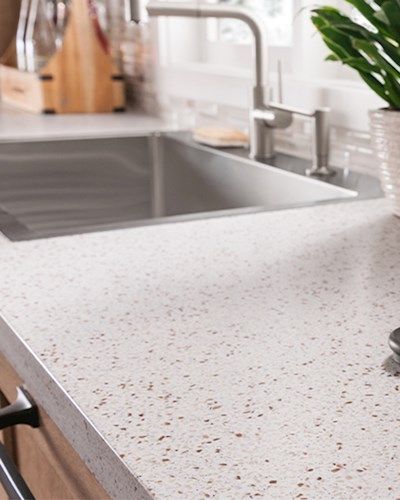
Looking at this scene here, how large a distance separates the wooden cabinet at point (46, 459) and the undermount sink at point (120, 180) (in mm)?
770

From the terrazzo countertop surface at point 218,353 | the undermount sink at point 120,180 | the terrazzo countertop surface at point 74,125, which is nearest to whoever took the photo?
the terrazzo countertop surface at point 218,353

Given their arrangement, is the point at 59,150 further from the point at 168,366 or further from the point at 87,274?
the point at 168,366

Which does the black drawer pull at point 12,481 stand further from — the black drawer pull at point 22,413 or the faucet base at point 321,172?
the faucet base at point 321,172

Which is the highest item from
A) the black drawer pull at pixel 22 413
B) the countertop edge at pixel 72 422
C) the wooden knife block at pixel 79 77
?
the wooden knife block at pixel 79 77

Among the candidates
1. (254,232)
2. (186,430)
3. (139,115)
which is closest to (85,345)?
(186,430)

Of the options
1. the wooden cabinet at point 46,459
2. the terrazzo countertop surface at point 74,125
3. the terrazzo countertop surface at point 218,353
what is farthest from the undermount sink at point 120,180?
the wooden cabinet at point 46,459

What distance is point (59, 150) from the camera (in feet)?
6.26

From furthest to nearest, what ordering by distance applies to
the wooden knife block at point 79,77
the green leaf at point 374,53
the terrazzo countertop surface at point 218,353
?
the wooden knife block at point 79,77 < the green leaf at point 374,53 < the terrazzo countertop surface at point 218,353

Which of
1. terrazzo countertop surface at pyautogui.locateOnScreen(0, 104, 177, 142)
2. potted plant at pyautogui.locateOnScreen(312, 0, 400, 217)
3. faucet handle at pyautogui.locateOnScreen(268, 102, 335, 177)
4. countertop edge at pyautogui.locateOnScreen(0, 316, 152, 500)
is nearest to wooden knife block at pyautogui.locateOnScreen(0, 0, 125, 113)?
terrazzo countertop surface at pyautogui.locateOnScreen(0, 104, 177, 142)

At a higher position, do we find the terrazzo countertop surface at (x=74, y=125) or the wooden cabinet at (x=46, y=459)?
the terrazzo countertop surface at (x=74, y=125)

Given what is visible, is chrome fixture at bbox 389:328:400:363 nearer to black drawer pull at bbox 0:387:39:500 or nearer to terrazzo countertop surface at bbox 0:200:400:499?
terrazzo countertop surface at bbox 0:200:400:499

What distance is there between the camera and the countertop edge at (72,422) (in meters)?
0.60

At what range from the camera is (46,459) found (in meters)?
0.85

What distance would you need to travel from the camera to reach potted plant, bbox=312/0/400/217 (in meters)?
1.10
